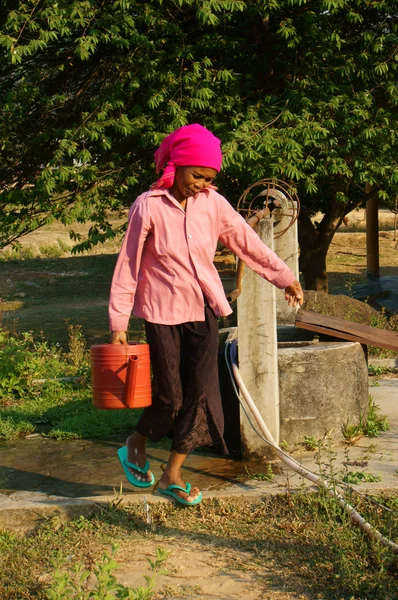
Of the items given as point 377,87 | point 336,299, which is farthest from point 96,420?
point 377,87

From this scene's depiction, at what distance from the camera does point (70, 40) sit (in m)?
10.3

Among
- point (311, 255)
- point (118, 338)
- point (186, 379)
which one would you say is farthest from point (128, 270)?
point (311, 255)

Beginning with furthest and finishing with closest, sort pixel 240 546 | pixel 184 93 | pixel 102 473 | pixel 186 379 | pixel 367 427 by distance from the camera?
pixel 184 93, pixel 367 427, pixel 102 473, pixel 186 379, pixel 240 546

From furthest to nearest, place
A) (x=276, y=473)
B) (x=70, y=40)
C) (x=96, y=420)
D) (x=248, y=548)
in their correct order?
(x=70, y=40), (x=96, y=420), (x=276, y=473), (x=248, y=548)

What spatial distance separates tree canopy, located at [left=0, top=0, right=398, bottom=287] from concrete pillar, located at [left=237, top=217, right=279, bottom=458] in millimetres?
3751

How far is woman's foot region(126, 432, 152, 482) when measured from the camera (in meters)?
4.46

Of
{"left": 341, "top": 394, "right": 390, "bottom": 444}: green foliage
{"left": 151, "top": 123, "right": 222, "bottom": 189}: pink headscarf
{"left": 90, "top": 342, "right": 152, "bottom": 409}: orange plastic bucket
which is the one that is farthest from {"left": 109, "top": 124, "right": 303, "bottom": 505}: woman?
{"left": 341, "top": 394, "right": 390, "bottom": 444}: green foliage

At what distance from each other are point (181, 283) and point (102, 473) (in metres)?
1.55

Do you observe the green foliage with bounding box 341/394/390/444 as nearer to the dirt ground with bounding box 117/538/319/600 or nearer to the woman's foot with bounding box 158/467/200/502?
the woman's foot with bounding box 158/467/200/502

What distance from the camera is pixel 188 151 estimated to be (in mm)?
4004

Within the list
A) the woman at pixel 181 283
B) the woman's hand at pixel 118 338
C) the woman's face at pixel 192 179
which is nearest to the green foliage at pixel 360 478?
the woman at pixel 181 283

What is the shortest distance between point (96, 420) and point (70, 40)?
588 cm

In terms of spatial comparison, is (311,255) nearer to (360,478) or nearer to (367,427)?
(367,427)

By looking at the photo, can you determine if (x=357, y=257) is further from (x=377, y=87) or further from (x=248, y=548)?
(x=248, y=548)
